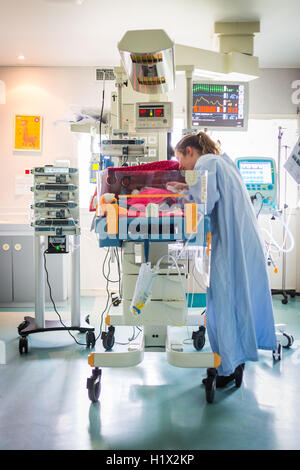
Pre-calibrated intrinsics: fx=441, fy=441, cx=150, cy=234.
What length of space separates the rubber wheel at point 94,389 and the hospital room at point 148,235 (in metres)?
0.02

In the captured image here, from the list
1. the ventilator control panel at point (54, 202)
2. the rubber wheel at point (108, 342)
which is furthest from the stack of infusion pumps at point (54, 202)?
the rubber wheel at point (108, 342)

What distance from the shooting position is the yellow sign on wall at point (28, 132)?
16.5ft

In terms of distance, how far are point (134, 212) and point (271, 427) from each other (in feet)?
3.84

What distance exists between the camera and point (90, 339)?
3.15 metres

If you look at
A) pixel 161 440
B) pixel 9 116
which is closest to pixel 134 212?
pixel 161 440

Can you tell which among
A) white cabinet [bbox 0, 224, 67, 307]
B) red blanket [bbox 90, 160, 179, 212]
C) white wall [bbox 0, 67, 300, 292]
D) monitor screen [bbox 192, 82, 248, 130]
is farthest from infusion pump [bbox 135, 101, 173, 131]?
white wall [bbox 0, 67, 300, 292]

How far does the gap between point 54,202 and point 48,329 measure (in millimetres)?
938

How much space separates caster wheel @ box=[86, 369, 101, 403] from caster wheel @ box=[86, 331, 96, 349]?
85cm

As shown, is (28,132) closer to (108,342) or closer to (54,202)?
(54,202)

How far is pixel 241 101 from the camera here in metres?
3.84

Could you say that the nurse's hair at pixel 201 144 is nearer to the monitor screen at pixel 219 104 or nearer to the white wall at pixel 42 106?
the monitor screen at pixel 219 104
